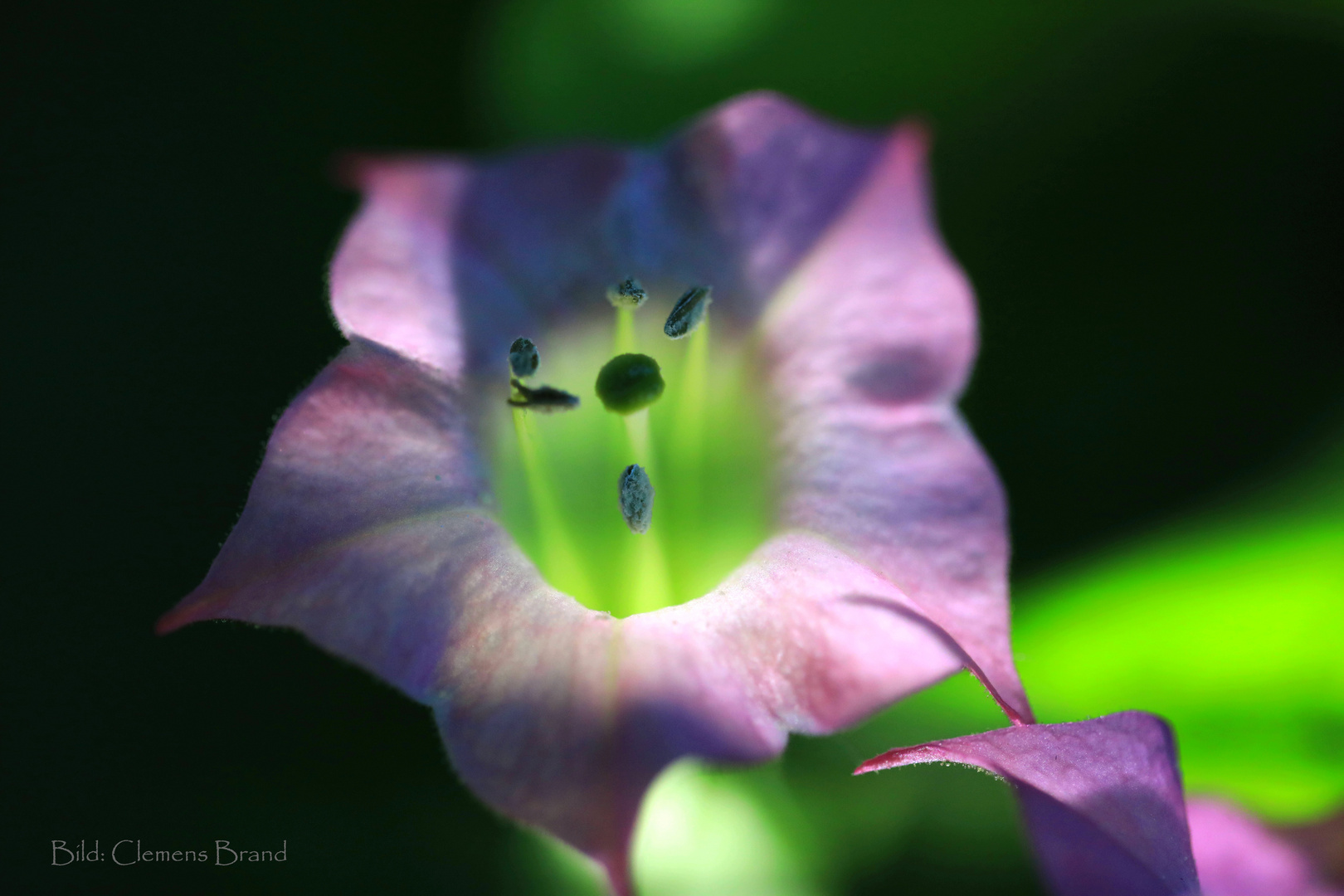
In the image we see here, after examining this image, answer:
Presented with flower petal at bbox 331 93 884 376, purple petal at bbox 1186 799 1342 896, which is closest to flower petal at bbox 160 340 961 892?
flower petal at bbox 331 93 884 376

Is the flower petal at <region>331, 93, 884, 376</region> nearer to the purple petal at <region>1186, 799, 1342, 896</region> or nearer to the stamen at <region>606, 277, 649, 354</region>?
the stamen at <region>606, 277, 649, 354</region>

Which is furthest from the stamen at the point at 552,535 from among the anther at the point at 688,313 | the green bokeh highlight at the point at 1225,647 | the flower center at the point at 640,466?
the green bokeh highlight at the point at 1225,647

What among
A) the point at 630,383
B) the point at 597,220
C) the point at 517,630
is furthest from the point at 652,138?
the point at 517,630

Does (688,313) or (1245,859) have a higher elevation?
(688,313)

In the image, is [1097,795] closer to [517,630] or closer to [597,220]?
[517,630]

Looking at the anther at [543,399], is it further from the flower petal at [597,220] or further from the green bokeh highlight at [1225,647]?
the green bokeh highlight at [1225,647]

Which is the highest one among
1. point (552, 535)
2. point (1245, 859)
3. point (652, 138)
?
point (652, 138)
